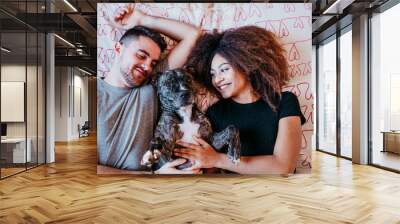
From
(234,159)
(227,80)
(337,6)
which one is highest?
(337,6)

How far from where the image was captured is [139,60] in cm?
652

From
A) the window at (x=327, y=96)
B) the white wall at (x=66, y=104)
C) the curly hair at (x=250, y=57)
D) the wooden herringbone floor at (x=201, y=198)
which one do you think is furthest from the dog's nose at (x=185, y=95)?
the white wall at (x=66, y=104)

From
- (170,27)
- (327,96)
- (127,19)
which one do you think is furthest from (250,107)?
(327,96)

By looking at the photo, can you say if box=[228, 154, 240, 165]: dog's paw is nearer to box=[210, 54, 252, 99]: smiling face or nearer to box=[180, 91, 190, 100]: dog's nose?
box=[210, 54, 252, 99]: smiling face

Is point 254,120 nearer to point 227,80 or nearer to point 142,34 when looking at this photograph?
point 227,80

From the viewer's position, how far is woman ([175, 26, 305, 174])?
6.40m

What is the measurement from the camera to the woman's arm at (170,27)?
6523mm

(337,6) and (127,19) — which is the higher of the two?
(337,6)

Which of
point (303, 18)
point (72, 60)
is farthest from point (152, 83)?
point (72, 60)

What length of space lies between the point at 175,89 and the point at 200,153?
1.20 metres

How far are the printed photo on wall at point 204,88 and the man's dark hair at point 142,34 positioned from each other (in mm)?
18

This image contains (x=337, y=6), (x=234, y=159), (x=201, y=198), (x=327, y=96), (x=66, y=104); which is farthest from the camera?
(x=66, y=104)

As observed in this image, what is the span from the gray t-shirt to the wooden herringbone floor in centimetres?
40

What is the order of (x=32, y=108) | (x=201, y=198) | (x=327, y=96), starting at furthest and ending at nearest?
(x=327, y=96) < (x=32, y=108) < (x=201, y=198)
